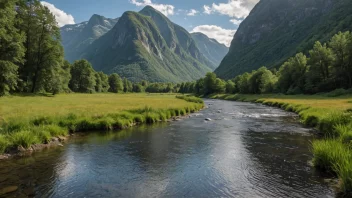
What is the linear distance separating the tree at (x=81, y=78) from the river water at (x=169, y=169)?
336ft

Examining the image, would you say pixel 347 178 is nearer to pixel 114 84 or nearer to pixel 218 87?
pixel 218 87

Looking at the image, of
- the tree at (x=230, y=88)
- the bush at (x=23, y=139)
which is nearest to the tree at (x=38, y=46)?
the bush at (x=23, y=139)

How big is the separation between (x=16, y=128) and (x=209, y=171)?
18138 millimetres

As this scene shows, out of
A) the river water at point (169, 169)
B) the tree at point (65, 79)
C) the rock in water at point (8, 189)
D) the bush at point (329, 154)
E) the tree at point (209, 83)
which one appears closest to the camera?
the rock in water at point (8, 189)

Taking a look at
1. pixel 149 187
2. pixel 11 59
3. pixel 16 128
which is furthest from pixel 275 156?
pixel 11 59

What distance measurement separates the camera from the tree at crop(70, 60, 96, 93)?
395 ft

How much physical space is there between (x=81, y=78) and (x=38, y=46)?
2275 inches

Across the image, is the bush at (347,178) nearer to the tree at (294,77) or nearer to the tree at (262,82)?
the tree at (294,77)

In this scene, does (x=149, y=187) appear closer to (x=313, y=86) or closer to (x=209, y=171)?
(x=209, y=171)

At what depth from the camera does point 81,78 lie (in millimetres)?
121438

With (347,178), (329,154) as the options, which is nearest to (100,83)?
(329,154)

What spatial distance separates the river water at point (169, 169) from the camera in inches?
512

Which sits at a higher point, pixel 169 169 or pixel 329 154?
pixel 329 154

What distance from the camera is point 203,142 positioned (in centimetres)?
2486
